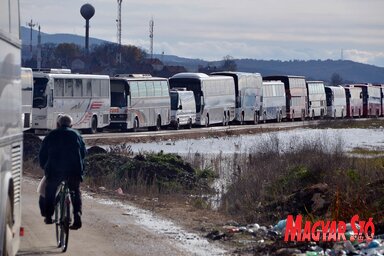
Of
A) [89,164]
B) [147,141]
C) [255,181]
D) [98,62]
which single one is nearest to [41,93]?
[147,141]


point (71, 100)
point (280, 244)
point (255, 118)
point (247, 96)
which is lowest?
point (255, 118)

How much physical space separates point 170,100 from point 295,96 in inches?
921

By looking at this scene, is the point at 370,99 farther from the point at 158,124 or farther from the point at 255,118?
the point at 158,124

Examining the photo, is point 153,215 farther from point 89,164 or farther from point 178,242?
point 89,164

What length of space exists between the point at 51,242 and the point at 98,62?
4318 inches

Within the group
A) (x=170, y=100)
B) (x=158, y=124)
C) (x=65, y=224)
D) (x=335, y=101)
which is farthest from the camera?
(x=335, y=101)

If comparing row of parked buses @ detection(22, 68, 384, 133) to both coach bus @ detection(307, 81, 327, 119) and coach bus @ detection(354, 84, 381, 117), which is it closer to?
coach bus @ detection(307, 81, 327, 119)

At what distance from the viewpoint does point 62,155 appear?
13.4m

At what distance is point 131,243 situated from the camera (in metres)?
14.1

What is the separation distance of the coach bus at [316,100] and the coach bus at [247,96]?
Answer: 11981 millimetres

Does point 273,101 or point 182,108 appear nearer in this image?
point 182,108

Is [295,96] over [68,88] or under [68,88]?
under

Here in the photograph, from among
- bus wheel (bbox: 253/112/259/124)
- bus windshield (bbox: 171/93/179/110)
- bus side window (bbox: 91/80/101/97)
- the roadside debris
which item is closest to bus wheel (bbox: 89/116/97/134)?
bus side window (bbox: 91/80/101/97)

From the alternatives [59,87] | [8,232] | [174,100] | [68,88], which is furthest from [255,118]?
[8,232]
